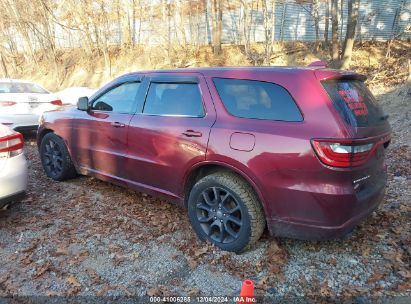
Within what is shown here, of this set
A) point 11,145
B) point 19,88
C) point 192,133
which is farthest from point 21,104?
point 192,133

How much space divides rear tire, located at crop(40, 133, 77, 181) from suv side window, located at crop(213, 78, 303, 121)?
2897 mm

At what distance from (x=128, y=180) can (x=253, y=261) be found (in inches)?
74.1

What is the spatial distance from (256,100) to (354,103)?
85cm

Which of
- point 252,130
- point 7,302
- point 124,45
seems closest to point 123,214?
point 7,302

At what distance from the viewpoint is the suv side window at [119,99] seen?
434 centimetres

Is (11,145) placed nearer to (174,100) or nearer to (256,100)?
(174,100)

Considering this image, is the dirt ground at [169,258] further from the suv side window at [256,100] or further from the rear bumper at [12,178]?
the suv side window at [256,100]

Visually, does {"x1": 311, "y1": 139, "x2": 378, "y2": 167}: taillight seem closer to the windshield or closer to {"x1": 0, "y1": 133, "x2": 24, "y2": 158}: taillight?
{"x1": 0, "y1": 133, "x2": 24, "y2": 158}: taillight

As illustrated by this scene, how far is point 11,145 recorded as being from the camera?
397 cm

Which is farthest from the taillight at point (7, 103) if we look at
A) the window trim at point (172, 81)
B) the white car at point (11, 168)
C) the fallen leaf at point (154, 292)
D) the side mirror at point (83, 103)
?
the fallen leaf at point (154, 292)

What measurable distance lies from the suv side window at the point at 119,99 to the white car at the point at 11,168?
110 centimetres

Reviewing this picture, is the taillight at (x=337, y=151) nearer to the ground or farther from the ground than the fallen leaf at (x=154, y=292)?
farther from the ground

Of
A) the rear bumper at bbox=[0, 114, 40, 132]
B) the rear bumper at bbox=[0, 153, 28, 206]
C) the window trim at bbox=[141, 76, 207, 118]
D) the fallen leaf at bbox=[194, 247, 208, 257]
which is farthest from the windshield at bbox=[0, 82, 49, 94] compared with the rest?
the fallen leaf at bbox=[194, 247, 208, 257]

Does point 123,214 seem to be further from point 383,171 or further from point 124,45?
point 124,45
